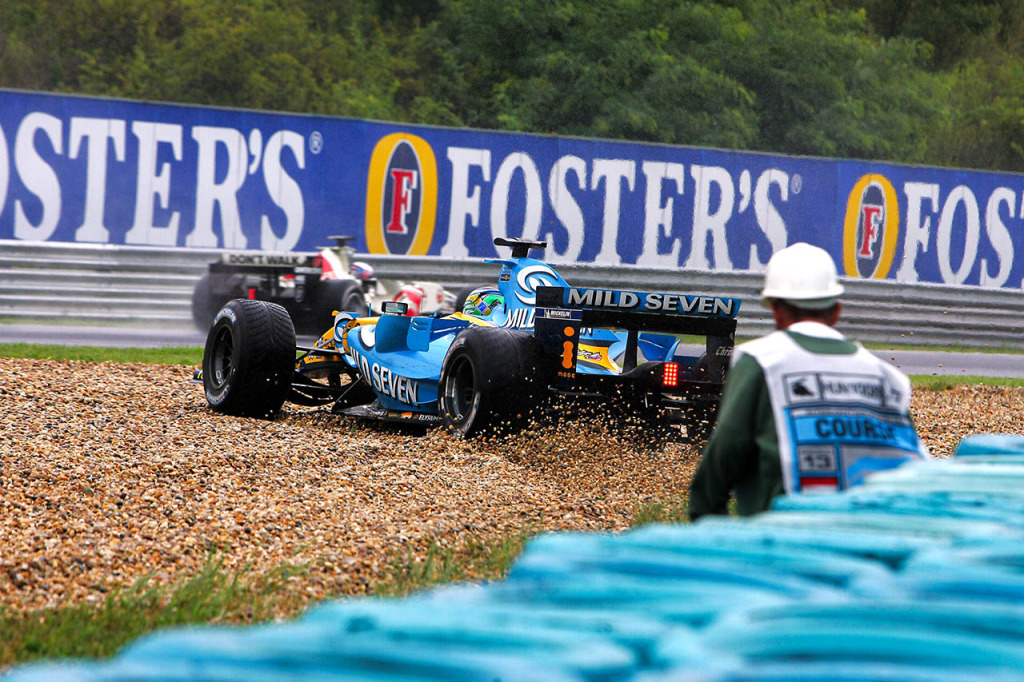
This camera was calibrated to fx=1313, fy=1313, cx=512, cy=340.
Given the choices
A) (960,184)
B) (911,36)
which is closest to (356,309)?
(960,184)

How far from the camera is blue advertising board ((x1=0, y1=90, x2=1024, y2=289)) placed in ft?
54.3

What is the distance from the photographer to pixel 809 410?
3.56 meters

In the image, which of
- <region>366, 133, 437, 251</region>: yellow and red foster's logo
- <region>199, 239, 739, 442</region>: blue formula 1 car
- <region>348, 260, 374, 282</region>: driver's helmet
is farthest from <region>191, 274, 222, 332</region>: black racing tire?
<region>199, 239, 739, 442</region>: blue formula 1 car

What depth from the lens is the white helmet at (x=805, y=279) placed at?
372 centimetres

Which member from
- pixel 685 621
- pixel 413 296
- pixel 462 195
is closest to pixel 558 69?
pixel 462 195

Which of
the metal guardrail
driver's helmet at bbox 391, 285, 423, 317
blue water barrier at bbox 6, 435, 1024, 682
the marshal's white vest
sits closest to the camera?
blue water barrier at bbox 6, 435, 1024, 682

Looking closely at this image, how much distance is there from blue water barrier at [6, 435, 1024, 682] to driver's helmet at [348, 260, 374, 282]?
14.0 m

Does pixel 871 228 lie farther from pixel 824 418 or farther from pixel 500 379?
pixel 824 418

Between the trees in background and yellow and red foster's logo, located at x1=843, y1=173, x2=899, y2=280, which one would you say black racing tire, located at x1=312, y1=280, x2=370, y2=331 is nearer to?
yellow and red foster's logo, located at x1=843, y1=173, x2=899, y2=280

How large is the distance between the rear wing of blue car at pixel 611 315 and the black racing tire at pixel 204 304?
27.9 ft

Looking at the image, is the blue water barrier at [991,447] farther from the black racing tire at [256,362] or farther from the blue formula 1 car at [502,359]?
the black racing tire at [256,362]

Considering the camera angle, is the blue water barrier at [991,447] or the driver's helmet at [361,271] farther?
the driver's helmet at [361,271]

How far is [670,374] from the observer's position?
8633 millimetres

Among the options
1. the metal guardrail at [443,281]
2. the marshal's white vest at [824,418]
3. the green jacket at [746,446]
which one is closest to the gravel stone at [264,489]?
the green jacket at [746,446]
